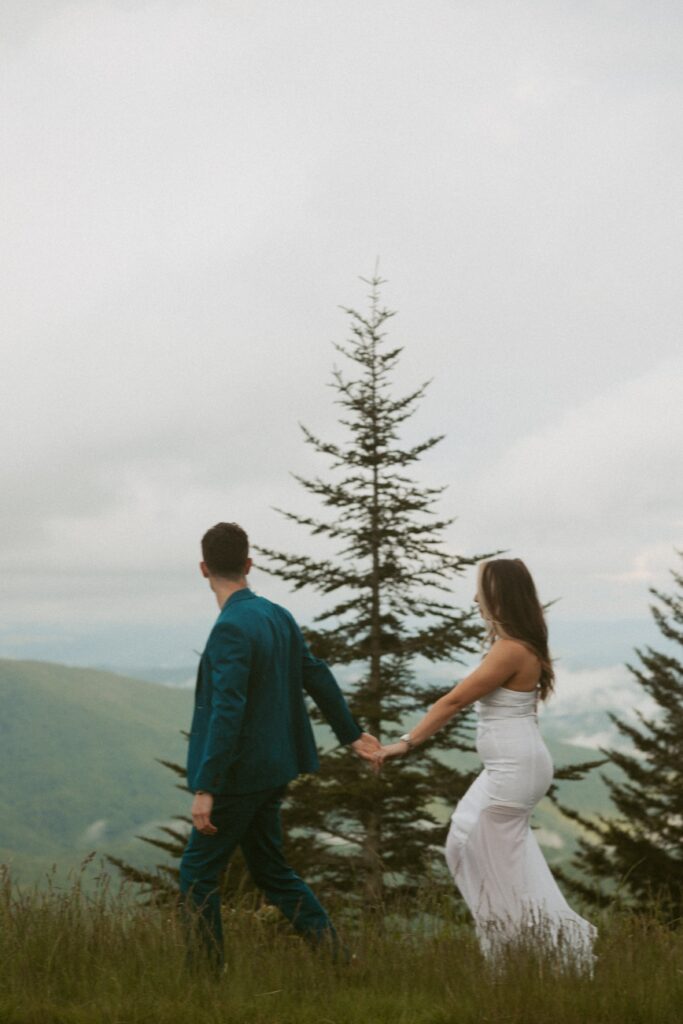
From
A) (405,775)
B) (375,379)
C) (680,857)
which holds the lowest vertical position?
(680,857)

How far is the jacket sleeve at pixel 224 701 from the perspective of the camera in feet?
14.8

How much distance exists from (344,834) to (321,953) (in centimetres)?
1666

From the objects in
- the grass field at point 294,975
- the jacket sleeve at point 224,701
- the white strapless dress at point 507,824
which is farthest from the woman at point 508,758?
the jacket sleeve at point 224,701

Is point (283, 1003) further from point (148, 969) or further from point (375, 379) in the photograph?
point (375, 379)

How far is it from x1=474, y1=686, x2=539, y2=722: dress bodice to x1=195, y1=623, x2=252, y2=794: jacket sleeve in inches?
46.1

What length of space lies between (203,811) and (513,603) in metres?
1.70

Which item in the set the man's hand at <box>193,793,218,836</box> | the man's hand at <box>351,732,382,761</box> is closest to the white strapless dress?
the man's hand at <box>351,732,382,761</box>

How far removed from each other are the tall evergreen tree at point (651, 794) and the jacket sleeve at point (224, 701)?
2195 cm

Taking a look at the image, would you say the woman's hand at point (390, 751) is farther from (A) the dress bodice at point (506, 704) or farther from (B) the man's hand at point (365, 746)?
(A) the dress bodice at point (506, 704)

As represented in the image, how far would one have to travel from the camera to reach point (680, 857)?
25.9 metres

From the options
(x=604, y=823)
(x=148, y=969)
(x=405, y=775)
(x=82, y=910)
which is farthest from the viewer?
(x=604, y=823)

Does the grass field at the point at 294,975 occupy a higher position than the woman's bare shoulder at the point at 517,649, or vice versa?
the woman's bare shoulder at the point at 517,649

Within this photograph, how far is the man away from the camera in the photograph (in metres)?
4.55

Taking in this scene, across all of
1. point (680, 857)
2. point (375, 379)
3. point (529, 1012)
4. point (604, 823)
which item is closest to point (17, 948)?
point (529, 1012)
